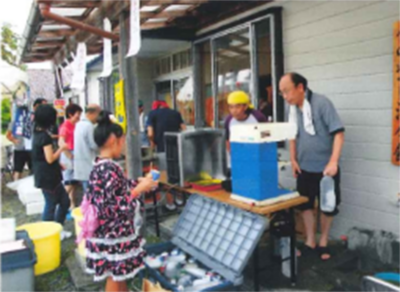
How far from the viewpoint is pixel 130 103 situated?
442 cm

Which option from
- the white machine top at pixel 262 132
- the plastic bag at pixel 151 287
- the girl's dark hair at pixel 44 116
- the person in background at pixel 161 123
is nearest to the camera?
the plastic bag at pixel 151 287

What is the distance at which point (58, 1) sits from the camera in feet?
14.8

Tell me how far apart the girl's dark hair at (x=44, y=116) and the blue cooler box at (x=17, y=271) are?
1607 millimetres

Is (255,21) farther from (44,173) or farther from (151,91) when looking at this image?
(151,91)

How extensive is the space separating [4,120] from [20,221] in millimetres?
7785

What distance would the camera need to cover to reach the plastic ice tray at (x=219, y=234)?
2.77 metres

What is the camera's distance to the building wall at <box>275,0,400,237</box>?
3678 mm

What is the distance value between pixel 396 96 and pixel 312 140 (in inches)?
35.1

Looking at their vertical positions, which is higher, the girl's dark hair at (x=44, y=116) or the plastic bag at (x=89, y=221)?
A: the girl's dark hair at (x=44, y=116)

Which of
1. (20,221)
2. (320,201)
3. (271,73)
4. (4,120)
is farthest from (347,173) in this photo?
(4,120)

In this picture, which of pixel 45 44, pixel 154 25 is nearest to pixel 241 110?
pixel 154 25

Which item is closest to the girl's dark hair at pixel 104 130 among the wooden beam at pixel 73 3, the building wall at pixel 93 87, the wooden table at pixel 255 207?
the wooden table at pixel 255 207

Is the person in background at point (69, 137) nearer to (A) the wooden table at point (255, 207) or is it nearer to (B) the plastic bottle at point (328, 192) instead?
(A) the wooden table at point (255, 207)

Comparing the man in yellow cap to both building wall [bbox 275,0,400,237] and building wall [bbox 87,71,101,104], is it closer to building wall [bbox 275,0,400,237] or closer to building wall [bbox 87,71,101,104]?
building wall [bbox 275,0,400,237]
